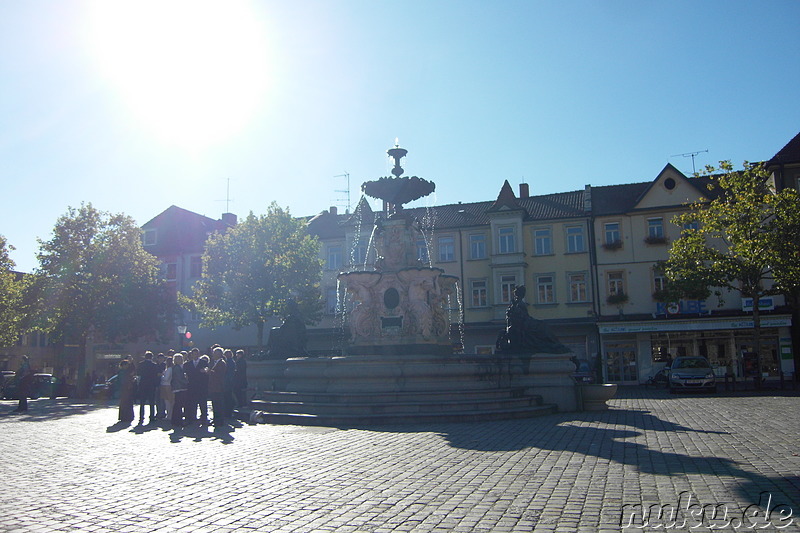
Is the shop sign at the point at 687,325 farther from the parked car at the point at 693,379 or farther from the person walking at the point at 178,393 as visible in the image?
the person walking at the point at 178,393

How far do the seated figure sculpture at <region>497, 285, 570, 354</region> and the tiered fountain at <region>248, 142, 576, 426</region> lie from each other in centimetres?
63

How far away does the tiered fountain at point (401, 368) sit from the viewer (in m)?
14.2

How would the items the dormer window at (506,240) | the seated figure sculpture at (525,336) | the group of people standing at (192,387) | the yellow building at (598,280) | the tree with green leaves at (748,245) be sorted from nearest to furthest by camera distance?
the group of people standing at (192,387), the seated figure sculpture at (525,336), the tree with green leaves at (748,245), the yellow building at (598,280), the dormer window at (506,240)

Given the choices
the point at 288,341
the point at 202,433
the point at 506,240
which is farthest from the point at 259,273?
the point at 202,433

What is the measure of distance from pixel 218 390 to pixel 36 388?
2054cm

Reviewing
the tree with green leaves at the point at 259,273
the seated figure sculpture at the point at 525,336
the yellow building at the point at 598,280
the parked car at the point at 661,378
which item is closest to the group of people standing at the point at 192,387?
the seated figure sculpture at the point at 525,336

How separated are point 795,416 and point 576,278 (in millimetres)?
27657

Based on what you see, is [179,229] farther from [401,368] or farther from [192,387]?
[401,368]

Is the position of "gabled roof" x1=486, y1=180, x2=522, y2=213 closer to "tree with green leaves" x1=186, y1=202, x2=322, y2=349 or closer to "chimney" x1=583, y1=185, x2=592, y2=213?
"chimney" x1=583, y1=185, x2=592, y2=213

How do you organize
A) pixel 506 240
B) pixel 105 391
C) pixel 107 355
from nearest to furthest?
pixel 105 391 → pixel 506 240 → pixel 107 355

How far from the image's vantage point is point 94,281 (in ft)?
118

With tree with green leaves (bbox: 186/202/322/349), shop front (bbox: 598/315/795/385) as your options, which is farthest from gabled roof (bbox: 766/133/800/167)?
tree with green leaves (bbox: 186/202/322/349)

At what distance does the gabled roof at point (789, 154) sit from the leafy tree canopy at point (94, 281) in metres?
35.8

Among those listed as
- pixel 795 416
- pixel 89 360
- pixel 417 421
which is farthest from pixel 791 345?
pixel 89 360
